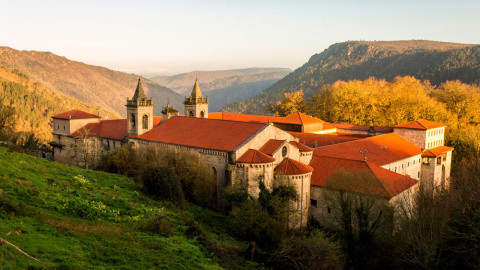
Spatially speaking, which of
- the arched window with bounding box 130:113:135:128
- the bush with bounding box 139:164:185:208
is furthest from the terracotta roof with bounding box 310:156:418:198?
the arched window with bounding box 130:113:135:128

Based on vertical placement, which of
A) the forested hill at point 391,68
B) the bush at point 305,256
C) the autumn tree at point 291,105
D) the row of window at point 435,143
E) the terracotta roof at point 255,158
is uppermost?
the forested hill at point 391,68

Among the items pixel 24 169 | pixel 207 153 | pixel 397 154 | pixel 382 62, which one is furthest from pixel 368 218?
pixel 382 62

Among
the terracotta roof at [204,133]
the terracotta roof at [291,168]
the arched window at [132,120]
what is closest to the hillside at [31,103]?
the arched window at [132,120]

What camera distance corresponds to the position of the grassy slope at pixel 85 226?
12.1m

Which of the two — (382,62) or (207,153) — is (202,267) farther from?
(382,62)

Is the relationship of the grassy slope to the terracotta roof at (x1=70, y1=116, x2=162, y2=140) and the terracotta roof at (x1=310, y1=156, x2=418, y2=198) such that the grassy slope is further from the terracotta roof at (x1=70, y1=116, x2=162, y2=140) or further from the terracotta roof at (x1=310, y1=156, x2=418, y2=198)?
the terracotta roof at (x1=70, y1=116, x2=162, y2=140)

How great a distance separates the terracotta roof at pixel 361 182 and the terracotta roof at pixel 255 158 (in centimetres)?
504

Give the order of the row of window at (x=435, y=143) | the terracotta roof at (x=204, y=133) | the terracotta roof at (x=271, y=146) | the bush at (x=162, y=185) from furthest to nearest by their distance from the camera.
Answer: the row of window at (x=435, y=143), the terracotta roof at (x=204, y=133), the terracotta roof at (x=271, y=146), the bush at (x=162, y=185)

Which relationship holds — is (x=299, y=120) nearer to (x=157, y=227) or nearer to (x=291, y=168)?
(x=291, y=168)

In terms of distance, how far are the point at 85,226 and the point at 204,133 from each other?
21.1m

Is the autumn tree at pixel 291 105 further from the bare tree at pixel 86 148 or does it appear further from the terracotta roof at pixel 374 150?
the bare tree at pixel 86 148

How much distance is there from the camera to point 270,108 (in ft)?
276

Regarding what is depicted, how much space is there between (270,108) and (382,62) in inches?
4450

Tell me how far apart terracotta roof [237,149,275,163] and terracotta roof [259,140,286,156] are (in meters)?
0.97
